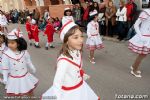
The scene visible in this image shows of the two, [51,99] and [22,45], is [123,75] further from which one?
[51,99]

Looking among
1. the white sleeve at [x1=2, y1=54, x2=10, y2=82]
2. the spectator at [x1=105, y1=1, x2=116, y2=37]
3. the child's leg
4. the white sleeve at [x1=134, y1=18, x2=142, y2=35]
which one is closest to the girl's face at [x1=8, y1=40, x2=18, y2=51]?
the white sleeve at [x1=2, y1=54, x2=10, y2=82]

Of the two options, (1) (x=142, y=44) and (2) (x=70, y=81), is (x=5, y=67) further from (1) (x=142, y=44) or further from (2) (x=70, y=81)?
(1) (x=142, y=44)

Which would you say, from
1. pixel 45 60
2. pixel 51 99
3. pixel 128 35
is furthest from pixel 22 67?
pixel 128 35

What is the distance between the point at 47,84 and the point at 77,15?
8993 mm

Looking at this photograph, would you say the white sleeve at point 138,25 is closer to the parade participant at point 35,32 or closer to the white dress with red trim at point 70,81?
the white dress with red trim at point 70,81

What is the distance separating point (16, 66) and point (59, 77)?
189 cm

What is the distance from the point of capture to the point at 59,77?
3246 millimetres

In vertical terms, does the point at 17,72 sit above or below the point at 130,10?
below

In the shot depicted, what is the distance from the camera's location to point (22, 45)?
4930 millimetres

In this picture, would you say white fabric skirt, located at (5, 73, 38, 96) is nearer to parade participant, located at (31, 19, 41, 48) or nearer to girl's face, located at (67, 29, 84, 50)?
girl's face, located at (67, 29, 84, 50)

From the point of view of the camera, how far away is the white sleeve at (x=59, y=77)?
10.4 feet

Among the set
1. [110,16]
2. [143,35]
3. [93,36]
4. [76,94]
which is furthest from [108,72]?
[110,16]

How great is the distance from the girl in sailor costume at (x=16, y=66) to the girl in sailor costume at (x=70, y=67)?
5.05ft

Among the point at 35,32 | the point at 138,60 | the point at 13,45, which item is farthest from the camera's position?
the point at 35,32
